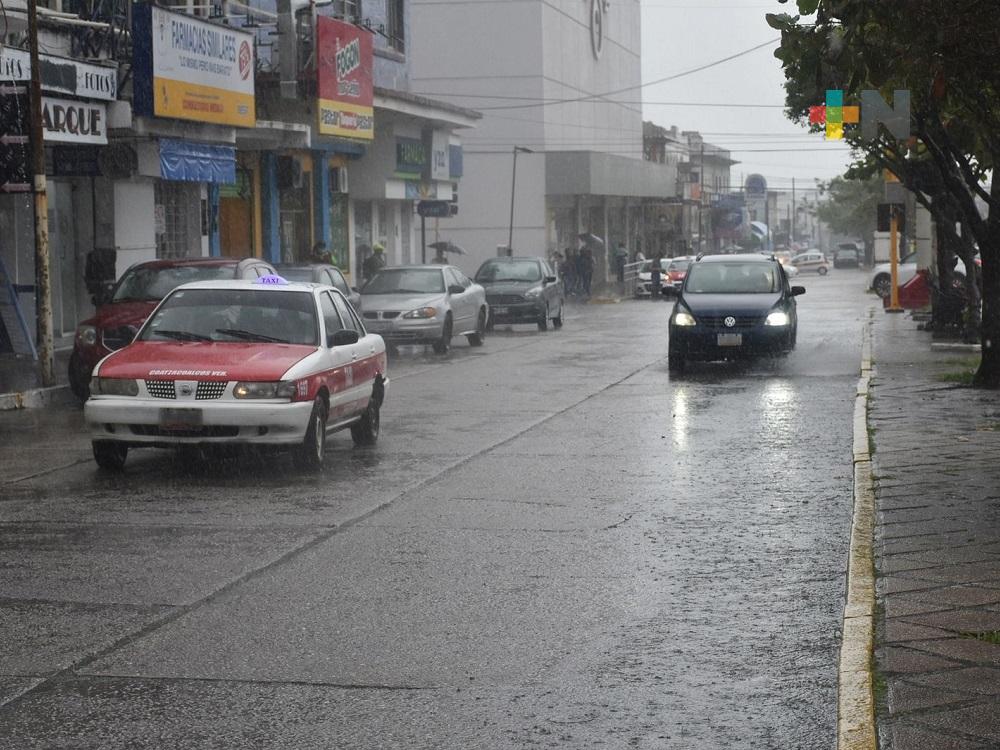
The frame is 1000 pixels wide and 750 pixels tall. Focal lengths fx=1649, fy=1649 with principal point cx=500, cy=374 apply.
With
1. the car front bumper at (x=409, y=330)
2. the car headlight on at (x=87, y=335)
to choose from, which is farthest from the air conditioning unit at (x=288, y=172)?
the car headlight on at (x=87, y=335)

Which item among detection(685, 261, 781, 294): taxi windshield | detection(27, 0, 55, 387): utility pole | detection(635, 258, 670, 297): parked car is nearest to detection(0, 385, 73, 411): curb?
detection(27, 0, 55, 387): utility pole

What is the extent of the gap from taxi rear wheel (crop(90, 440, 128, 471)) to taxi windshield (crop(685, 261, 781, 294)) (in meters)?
13.0

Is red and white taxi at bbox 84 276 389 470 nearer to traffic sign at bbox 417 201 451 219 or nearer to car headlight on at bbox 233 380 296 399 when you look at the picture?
car headlight on at bbox 233 380 296 399

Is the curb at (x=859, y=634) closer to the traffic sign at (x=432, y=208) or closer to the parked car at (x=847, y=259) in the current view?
the traffic sign at (x=432, y=208)

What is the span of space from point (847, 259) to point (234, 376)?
104m

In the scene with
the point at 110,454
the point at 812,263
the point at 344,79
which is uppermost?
the point at 344,79

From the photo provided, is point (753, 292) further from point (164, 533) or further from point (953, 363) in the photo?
point (164, 533)

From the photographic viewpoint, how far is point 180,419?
12.4m

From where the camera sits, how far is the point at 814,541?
9.90 metres

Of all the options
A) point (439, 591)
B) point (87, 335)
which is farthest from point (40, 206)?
point (439, 591)

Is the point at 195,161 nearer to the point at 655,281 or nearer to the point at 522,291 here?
the point at 522,291

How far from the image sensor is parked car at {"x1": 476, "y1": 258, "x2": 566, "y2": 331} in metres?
35.0

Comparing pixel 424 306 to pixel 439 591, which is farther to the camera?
pixel 424 306

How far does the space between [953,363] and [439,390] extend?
7.45 meters
